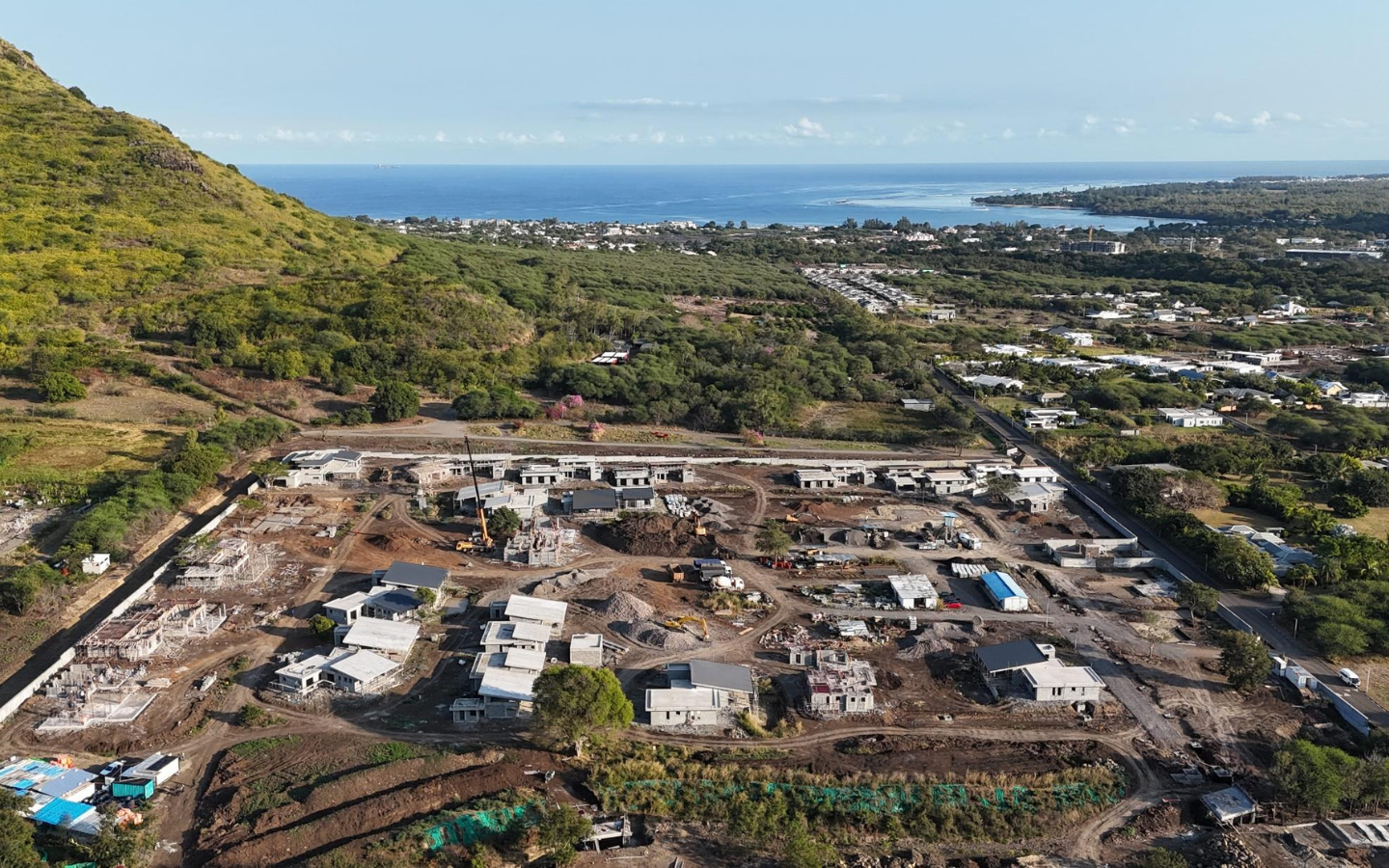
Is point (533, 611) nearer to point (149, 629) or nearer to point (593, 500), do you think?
point (593, 500)

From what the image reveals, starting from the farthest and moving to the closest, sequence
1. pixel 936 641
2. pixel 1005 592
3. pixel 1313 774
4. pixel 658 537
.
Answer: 1. pixel 658 537
2. pixel 1005 592
3. pixel 936 641
4. pixel 1313 774

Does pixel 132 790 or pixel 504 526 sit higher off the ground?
pixel 504 526

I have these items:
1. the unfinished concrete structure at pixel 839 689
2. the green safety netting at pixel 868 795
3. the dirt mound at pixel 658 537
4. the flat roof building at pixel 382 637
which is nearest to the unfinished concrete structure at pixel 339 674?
the flat roof building at pixel 382 637

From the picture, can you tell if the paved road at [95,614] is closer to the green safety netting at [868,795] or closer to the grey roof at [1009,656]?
the green safety netting at [868,795]

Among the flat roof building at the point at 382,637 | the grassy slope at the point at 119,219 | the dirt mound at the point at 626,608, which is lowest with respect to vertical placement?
the dirt mound at the point at 626,608

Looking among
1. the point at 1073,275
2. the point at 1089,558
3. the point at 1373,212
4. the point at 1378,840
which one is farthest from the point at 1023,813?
the point at 1373,212

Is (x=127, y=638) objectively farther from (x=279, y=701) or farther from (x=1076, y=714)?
(x=1076, y=714)

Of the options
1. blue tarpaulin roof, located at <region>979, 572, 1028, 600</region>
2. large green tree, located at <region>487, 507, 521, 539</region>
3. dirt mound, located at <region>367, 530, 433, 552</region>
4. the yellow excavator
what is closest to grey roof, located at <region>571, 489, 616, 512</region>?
large green tree, located at <region>487, 507, 521, 539</region>

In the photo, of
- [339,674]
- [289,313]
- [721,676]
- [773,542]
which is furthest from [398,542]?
[289,313]
